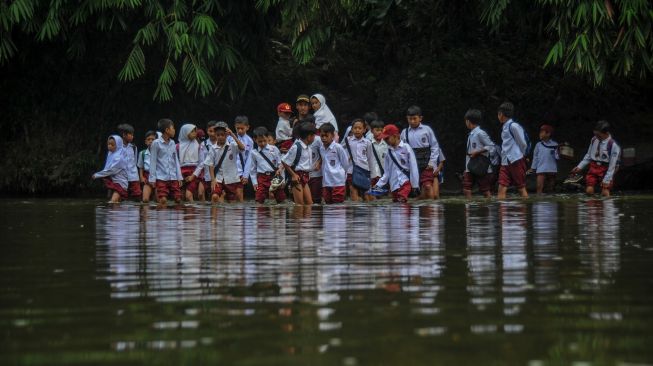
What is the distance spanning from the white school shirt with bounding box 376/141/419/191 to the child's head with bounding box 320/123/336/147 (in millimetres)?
841

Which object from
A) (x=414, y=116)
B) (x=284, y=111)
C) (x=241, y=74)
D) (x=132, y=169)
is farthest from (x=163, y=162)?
(x=241, y=74)

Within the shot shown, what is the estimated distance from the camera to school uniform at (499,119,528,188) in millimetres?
22297

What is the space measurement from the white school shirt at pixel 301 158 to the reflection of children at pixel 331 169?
243 millimetres

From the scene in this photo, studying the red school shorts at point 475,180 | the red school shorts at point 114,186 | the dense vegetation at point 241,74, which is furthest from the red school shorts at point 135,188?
the red school shorts at point 475,180

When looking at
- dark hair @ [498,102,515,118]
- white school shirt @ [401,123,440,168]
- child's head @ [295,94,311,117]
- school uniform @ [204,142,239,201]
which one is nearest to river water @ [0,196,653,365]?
dark hair @ [498,102,515,118]

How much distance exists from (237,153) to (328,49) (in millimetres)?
6305

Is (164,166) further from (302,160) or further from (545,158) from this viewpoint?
(545,158)

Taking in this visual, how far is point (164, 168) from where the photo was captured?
23.4m

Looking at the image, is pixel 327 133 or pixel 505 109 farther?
pixel 505 109

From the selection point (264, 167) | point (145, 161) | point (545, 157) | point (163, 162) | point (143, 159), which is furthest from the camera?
point (143, 159)

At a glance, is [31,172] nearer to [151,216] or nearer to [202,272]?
[151,216]

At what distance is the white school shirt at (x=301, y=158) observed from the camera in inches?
824

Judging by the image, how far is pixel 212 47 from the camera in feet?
83.5

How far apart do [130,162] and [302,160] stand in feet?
18.0
